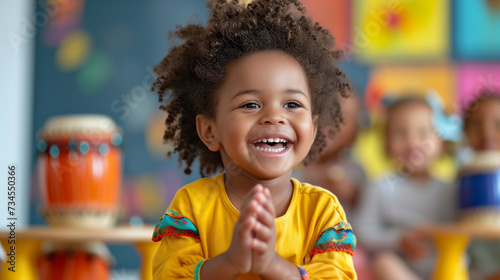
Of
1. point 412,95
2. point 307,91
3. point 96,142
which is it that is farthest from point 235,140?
point 412,95

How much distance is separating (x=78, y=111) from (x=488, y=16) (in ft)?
7.86

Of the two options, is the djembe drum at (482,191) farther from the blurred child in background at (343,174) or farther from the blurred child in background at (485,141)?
the blurred child in background at (343,174)

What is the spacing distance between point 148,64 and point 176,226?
100 inches

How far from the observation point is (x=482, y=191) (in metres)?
2.21

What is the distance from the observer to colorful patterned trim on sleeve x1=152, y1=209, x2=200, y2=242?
1.08 m

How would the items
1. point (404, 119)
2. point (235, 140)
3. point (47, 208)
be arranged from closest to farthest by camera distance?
point (235, 140) → point (47, 208) → point (404, 119)

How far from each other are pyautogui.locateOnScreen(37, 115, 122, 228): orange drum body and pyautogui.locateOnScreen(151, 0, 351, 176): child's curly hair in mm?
Answer: 775

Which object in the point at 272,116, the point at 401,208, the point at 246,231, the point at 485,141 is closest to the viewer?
the point at 246,231

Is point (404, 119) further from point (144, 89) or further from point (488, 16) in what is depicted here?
point (144, 89)

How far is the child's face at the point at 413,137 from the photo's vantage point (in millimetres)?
2799

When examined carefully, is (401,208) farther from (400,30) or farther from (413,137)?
(400,30)

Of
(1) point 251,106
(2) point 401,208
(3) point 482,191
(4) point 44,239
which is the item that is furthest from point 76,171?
(2) point 401,208

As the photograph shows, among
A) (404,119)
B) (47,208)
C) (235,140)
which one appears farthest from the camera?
(404,119)

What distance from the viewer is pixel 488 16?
338cm
